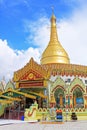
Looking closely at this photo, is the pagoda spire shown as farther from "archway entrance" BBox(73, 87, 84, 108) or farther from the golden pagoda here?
"archway entrance" BBox(73, 87, 84, 108)

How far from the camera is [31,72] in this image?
33844 mm

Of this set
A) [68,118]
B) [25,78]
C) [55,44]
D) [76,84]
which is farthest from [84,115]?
[55,44]

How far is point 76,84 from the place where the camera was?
3375 centimetres

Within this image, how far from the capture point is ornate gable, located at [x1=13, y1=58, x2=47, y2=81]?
109 ft

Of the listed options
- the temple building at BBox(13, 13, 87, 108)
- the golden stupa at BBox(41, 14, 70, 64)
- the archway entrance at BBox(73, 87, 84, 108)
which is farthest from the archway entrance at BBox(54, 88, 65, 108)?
the golden stupa at BBox(41, 14, 70, 64)

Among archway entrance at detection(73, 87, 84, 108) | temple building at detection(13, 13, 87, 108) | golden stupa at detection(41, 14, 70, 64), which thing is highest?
golden stupa at detection(41, 14, 70, 64)

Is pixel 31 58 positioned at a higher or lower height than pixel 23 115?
higher

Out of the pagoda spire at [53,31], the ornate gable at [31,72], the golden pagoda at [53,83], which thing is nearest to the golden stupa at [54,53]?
the pagoda spire at [53,31]

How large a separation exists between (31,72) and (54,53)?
12.1 metres

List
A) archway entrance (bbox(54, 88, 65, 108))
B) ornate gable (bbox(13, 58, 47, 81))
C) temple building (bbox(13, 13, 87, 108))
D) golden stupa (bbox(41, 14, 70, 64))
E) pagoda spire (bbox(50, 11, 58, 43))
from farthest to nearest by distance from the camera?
1. pagoda spire (bbox(50, 11, 58, 43))
2. golden stupa (bbox(41, 14, 70, 64))
3. archway entrance (bbox(54, 88, 65, 108))
4. ornate gable (bbox(13, 58, 47, 81))
5. temple building (bbox(13, 13, 87, 108))

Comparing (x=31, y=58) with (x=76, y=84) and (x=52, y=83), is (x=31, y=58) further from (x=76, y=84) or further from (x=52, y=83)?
(x=76, y=84)

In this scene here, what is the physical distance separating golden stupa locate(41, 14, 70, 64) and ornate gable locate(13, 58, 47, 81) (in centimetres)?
973

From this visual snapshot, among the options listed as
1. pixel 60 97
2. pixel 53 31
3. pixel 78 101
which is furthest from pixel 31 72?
pixel 53 31

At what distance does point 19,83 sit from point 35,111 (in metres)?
8.81
